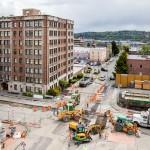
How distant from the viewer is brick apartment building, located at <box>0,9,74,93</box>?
59.4m

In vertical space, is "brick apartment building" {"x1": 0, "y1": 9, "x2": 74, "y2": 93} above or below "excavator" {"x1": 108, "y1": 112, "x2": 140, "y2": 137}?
above

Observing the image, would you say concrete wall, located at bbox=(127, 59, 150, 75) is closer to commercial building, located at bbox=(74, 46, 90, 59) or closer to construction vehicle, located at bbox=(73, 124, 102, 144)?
construction vehicle, located at bbox=(73, 124, 102, 144)

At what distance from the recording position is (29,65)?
61.8 metres

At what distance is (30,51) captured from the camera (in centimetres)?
6106

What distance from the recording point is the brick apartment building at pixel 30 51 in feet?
195

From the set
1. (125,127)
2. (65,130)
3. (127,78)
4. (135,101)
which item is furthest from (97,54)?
(65,130)

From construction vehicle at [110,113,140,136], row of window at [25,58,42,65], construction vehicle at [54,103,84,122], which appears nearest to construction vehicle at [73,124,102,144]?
construction vehicle at [110,113,140,136]

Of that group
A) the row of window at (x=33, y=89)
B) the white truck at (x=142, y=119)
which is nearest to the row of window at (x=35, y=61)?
the row of window at (x=33, y=89)

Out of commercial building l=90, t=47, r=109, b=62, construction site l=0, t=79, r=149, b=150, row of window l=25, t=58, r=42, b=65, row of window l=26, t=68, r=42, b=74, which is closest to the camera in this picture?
construction site l=0, t=79, r=149, b=150

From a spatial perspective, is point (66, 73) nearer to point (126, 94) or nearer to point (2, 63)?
point (2, 63)

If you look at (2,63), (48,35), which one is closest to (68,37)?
(48,35)

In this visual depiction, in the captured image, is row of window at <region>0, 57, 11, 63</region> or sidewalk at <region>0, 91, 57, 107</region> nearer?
sidewalk at <region>0, 91, 57, 107</region>

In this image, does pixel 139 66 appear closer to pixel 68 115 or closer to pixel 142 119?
pixel 142 119

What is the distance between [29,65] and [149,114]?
34100 millimetres
